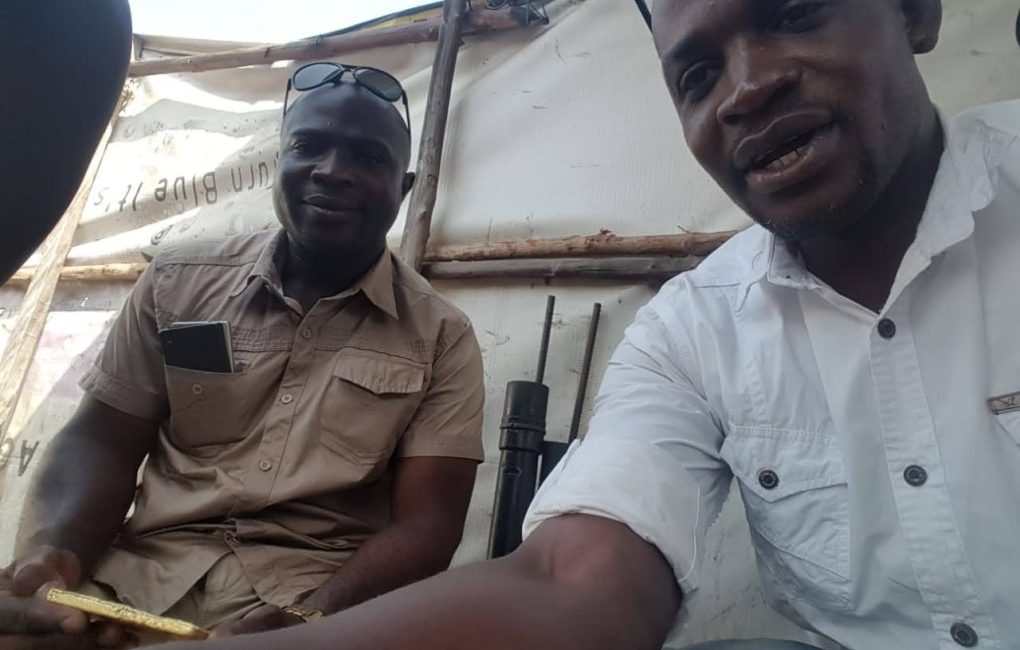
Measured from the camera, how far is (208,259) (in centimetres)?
126

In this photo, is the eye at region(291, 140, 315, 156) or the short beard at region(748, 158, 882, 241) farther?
the eye at region(291, 140, 315, 156)

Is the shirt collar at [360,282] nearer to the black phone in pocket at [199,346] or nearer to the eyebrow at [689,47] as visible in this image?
the black phone in pocket at [199,346]

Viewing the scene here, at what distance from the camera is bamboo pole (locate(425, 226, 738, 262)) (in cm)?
143

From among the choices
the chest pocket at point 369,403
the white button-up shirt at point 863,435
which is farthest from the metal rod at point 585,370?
the white button-up shirt at point 863,435

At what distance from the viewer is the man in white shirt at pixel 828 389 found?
23.1 inches

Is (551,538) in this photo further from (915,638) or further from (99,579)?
(99,579)

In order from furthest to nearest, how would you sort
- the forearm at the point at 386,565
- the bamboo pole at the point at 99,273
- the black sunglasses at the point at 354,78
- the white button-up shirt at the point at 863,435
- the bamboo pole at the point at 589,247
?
the bamboo pole at the point at 99,273 → the bamboo pole at the point at 589,247 → the black sunglasses at the point at 354,78 → the forearm at the point at 386,565 → the white button-up shirt at the point at 863,435

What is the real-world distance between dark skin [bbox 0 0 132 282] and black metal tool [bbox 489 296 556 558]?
89 cm

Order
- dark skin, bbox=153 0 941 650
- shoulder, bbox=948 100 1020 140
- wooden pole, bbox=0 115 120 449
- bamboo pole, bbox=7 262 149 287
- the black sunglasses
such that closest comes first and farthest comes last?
dark skin, bbox=153 0 941 650 < shoulder, bbox=948 100 1020 140 < the black sunglasses < wooden pole, bbox=0 115 120 449 < bamboo pole, bbox=7 262 149 287

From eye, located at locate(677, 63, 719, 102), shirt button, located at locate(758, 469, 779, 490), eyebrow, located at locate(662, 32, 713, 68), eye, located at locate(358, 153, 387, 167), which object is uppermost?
eye, located at locate(358, 153, 387, 167)

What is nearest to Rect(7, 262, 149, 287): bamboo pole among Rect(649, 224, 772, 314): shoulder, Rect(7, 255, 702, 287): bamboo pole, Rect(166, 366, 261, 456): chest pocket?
Rect(7, 255, 702, 287): bamboo pole

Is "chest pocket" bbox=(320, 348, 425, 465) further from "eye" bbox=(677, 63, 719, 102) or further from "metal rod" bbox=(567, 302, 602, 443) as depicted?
"eye" bbox=(677, 63, 719, 102)

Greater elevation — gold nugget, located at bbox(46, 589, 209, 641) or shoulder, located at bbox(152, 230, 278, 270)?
shoulder, located at bbox(152, 230, 278, 270)

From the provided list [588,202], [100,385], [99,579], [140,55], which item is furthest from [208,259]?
[140,55]
